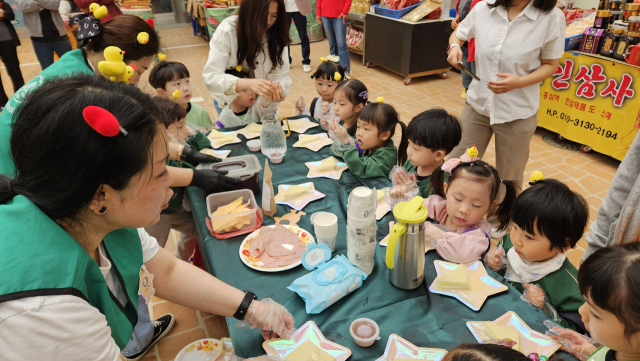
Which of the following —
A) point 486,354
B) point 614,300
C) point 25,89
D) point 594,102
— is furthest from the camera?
point 594,102

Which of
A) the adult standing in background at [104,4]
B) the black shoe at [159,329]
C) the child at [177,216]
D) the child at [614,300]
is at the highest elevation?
the adult standing in background at [104,4]

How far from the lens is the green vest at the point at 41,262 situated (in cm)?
77

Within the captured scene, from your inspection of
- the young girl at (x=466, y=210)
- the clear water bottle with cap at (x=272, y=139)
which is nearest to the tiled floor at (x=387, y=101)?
the clear water bottle with cap at (x=272, y=139)

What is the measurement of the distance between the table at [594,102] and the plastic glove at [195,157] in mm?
3536

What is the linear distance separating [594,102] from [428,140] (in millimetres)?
2687

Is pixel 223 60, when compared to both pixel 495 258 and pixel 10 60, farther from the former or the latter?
pixel 10 60

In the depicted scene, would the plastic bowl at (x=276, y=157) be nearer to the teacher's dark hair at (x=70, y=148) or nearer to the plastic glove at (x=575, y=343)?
the teacher's dark hair at (x=70, y=148)

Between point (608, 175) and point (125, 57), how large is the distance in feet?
13.3

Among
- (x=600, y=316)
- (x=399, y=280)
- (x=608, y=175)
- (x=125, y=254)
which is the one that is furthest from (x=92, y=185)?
(x=608, y=175)

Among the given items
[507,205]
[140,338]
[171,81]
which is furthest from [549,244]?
[171,81]

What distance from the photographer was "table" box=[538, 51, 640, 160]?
11.0 feet

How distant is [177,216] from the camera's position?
7.66 feet

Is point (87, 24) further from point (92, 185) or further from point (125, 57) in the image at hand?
point (92, 185)

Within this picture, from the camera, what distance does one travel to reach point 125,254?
3.79 ft
